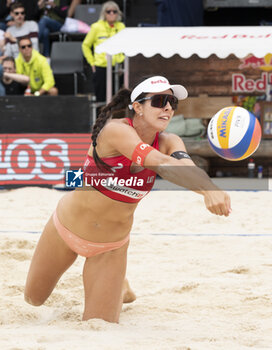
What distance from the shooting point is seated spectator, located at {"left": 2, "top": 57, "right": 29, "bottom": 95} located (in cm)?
988

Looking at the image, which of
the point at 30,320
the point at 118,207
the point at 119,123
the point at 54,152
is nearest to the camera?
the point at 119,123

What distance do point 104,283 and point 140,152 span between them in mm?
948

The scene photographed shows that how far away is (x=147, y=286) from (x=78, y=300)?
1.94ft

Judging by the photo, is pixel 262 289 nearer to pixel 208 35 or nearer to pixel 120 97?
pixel 120 97

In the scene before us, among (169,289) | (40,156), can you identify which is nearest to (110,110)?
(169,289)

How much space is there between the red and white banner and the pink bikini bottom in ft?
18.8

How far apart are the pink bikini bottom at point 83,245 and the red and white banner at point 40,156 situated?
5718mm

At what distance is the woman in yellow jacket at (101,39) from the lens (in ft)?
33.4

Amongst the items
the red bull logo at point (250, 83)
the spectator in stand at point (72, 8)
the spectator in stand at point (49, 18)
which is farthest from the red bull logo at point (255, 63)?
the spectator in stand at point (49, 18)

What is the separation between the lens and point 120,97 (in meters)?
3.52

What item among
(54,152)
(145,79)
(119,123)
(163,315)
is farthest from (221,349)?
(54,152)

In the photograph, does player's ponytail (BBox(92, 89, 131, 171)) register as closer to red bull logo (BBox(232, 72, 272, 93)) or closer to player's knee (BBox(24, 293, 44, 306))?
player's knee (BBox(24, 293, 44, 306))

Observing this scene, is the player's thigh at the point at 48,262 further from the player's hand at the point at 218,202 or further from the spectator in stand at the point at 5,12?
the spectator in stand at the point at 5,12

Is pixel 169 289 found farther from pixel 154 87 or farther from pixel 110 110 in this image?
pixel 154 87
